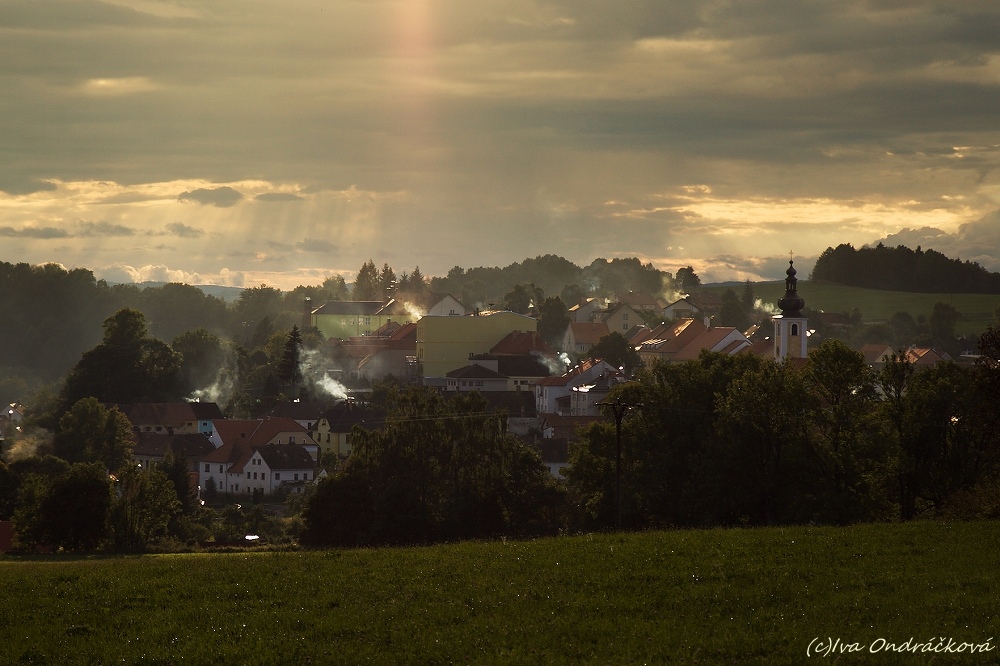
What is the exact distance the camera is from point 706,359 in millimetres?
48281

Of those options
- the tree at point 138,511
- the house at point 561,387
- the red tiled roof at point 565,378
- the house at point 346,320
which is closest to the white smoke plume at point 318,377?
the house at point 561,387

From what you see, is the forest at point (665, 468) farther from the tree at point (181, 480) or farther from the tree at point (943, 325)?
the tree at point (943, 325)

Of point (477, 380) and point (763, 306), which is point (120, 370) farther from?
point (763, 306)

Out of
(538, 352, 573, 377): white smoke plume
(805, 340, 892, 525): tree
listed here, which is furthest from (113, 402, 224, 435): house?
(805, 340, 892, 525): tree

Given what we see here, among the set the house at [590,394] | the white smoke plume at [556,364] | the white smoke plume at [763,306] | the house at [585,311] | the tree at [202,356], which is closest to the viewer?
the house at [590,394]

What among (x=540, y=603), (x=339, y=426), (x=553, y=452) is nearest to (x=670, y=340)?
(x=339, y=426)

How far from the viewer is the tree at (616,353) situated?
12156 centimetres

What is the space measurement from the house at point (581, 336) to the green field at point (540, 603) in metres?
125

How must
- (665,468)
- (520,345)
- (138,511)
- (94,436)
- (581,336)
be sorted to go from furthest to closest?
(581,336), (520,345), (94,436), (138,511), (665,468)

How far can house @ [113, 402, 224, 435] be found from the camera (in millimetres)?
99062

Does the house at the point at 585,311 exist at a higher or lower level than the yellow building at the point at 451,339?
higher

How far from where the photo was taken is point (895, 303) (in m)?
180

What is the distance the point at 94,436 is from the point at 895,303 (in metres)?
133

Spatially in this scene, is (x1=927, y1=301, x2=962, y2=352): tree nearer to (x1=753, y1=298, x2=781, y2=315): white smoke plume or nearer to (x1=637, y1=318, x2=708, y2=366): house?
(x1=637, y1=318, x2=708, y2=366): house
